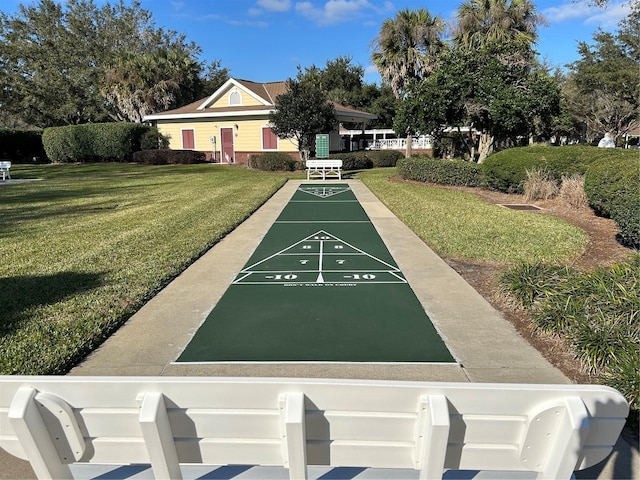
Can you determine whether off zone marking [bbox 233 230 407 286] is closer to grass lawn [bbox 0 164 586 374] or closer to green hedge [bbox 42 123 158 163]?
grass lawn [bbox 0 164 586 374]

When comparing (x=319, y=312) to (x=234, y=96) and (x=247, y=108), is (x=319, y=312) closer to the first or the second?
(x=247, y=108)

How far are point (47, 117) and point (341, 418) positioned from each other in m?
49.3

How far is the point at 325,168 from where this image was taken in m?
21.0

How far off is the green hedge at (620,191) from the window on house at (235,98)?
22813 mm

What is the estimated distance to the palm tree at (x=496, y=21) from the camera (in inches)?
985

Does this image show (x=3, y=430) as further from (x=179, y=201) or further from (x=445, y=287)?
(x=179, y=201)

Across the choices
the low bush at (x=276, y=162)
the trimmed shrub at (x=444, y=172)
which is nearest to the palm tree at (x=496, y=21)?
the trimmed shrub at (x=444, y=172)

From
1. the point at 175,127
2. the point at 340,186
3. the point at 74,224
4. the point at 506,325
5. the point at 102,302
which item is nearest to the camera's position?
the point at 506,325

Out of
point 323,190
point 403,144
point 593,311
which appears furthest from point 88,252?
point 403,144

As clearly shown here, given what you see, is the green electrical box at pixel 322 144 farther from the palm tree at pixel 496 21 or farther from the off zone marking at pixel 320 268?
the off zone marking at pixel 320 268

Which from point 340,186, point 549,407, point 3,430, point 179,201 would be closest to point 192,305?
point 3,430

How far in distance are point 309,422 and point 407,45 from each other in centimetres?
2886

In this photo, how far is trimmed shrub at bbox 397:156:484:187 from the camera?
55.4 ft

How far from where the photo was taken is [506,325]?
15.4 ft
